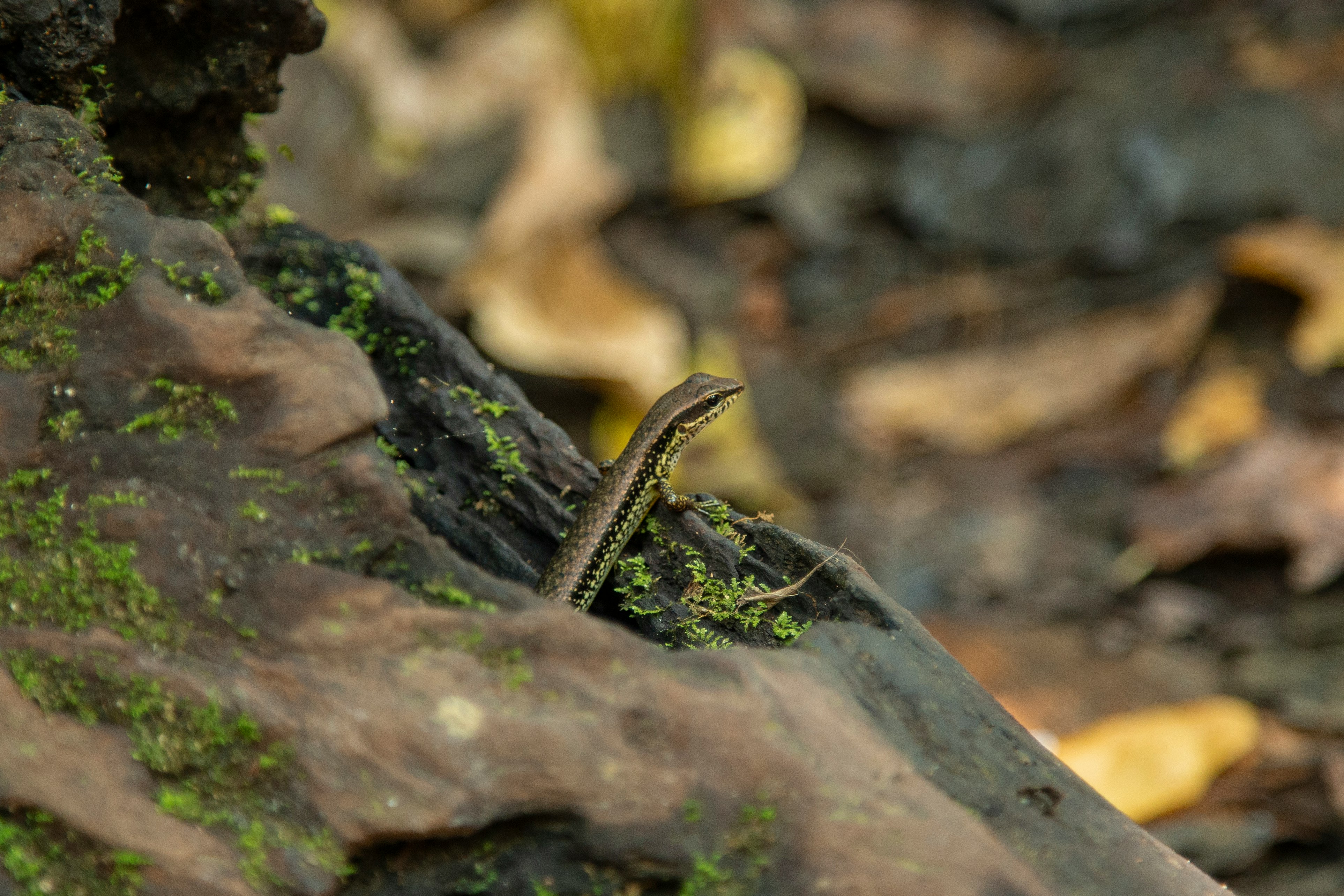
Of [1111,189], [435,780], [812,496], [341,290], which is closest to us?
[435,780]

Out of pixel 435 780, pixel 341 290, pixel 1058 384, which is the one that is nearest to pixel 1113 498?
pixel 1058 384

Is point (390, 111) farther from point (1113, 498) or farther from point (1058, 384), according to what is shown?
point (1113, 498)

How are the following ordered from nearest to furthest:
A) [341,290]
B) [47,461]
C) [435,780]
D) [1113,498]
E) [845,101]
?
[435,780]
[47,461]
[341,290]
[1113,498]
[845,101]

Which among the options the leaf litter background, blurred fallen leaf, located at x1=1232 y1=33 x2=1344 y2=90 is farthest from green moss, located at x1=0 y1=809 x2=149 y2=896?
blurred fallen leaf, located at x1=1232 y1=33 x2=1344 y2=90

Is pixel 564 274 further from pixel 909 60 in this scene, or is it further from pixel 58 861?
pixel 58 861

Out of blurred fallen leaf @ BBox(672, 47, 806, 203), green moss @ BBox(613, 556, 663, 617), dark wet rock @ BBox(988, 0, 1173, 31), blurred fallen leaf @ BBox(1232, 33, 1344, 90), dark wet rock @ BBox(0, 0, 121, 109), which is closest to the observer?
dark wet rock @ BBox(0, 0, 121, 109)

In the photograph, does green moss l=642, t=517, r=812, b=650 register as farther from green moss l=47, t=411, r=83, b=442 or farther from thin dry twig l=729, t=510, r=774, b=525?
green moss l=47, t=411, r=83, b=442

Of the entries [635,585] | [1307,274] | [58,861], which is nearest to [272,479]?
[58,861]

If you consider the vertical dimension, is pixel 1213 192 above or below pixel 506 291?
above
